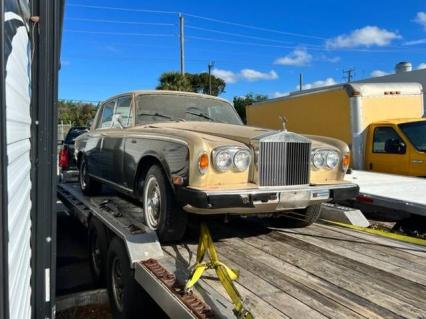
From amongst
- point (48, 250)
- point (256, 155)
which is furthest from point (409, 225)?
point (48, 250)

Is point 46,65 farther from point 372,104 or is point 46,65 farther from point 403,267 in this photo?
point 372,104

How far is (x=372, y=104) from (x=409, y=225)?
12.3ft

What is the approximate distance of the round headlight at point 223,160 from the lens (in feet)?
13.1

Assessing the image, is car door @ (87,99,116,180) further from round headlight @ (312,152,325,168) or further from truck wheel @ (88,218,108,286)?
round headlight @ (312,152,325,168)

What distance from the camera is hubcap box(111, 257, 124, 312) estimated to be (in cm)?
420

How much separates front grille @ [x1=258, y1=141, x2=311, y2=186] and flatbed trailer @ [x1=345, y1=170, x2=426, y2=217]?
5.86ft

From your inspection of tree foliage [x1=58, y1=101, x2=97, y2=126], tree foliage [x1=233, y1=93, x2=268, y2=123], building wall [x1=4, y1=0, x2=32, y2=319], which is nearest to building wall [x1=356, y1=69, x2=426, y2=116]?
tree foliage [x1=233, y1=93, x2=268, y2=123]

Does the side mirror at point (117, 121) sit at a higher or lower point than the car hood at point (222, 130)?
higher

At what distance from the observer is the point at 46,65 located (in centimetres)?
270

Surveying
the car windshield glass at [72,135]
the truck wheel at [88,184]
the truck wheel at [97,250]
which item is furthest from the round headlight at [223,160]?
the car windshield glass at [72,135]

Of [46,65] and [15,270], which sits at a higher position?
[46,65]

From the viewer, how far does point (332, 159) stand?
4723 millimetres

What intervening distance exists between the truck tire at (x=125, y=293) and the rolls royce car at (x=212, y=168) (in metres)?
0.42

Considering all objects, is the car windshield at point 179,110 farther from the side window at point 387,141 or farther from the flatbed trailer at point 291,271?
the side window at point 387,141
